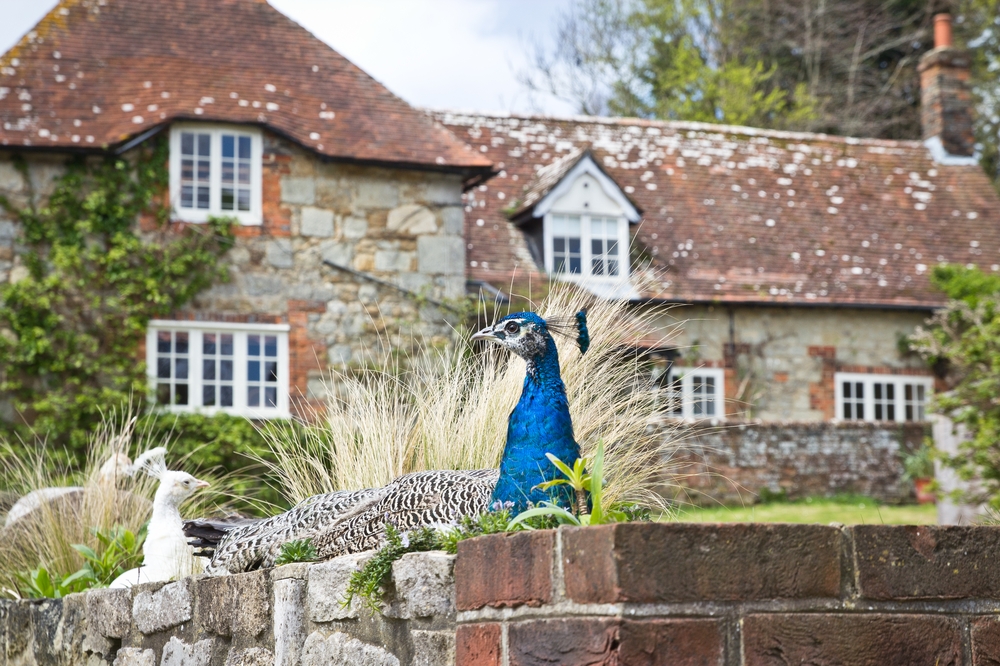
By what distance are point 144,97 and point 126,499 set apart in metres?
8.86

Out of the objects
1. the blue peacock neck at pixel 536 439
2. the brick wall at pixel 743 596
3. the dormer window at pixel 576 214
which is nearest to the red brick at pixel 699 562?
the brick wall at pixel 743 596

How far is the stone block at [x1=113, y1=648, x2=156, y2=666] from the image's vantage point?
4.62m

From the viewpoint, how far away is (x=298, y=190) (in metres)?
14.4

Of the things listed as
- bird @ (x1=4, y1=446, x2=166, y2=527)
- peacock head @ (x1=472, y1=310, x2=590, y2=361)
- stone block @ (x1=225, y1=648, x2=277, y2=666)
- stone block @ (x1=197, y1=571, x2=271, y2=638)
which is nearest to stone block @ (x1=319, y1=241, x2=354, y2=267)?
bird @ (x1=4, y1=446, x2=166, y2=527)

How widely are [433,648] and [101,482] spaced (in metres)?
3.82

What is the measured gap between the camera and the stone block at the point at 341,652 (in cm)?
332

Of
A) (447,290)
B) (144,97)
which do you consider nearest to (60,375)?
(144,97)

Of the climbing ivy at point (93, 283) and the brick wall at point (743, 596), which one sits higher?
the climbing ivy at point (93, 283)

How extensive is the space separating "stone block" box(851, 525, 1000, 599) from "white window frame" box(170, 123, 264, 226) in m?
12.3

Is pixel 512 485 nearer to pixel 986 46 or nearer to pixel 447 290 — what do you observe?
pixel 447 290

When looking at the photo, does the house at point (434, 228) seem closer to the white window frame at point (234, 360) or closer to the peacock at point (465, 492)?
the white window frame at point (234, 360)

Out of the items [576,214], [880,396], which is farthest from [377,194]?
[880,396]

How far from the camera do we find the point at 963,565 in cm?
263

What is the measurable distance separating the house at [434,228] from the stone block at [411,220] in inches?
0.7
